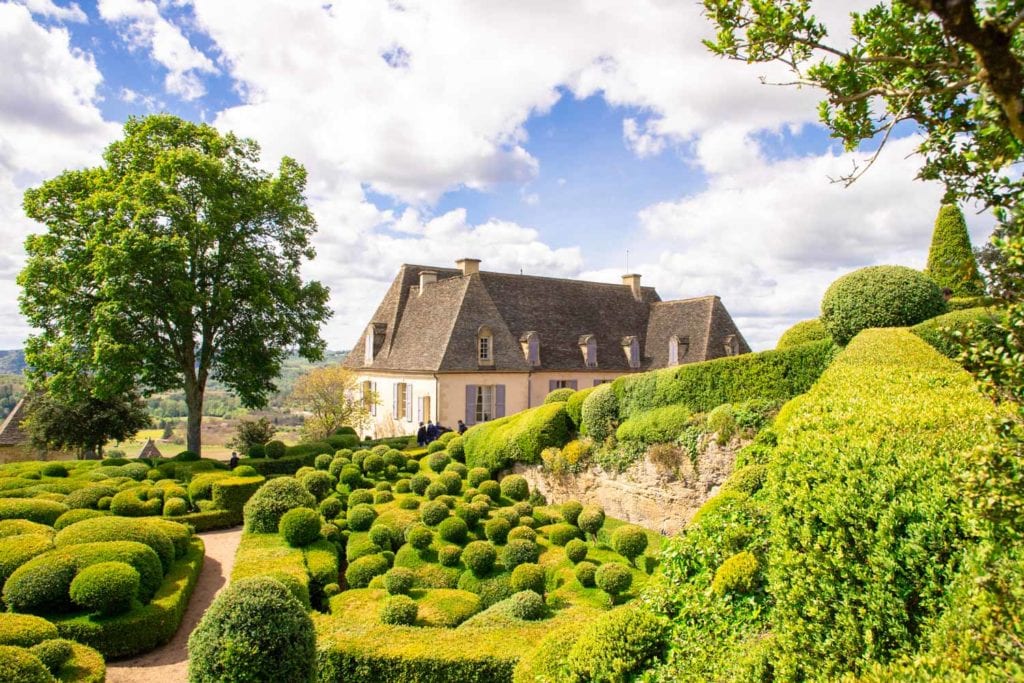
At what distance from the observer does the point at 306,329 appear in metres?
28.4

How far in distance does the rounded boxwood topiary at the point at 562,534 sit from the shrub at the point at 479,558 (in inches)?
75.6

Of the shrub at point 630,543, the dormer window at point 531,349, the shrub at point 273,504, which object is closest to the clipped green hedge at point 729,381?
the shrub at point 630,543

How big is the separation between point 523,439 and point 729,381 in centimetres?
768

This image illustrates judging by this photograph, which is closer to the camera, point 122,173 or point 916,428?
point 916,428

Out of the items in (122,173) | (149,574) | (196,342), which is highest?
(122,173)

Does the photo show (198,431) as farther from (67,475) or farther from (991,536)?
(991,536)

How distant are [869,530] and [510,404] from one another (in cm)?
2786

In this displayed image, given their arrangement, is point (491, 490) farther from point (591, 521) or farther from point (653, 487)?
point (653, 487)

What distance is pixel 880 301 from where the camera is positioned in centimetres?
1426

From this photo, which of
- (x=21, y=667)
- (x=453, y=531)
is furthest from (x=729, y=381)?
(x=21, y=667)

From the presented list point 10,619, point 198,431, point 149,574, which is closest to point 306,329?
point 198,431

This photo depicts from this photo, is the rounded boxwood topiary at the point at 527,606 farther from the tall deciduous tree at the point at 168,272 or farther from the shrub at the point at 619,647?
the tall deciduous tree at the point at 168,272

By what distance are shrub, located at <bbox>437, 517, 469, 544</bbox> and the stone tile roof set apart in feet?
46.4

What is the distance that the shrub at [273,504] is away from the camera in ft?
54.8
